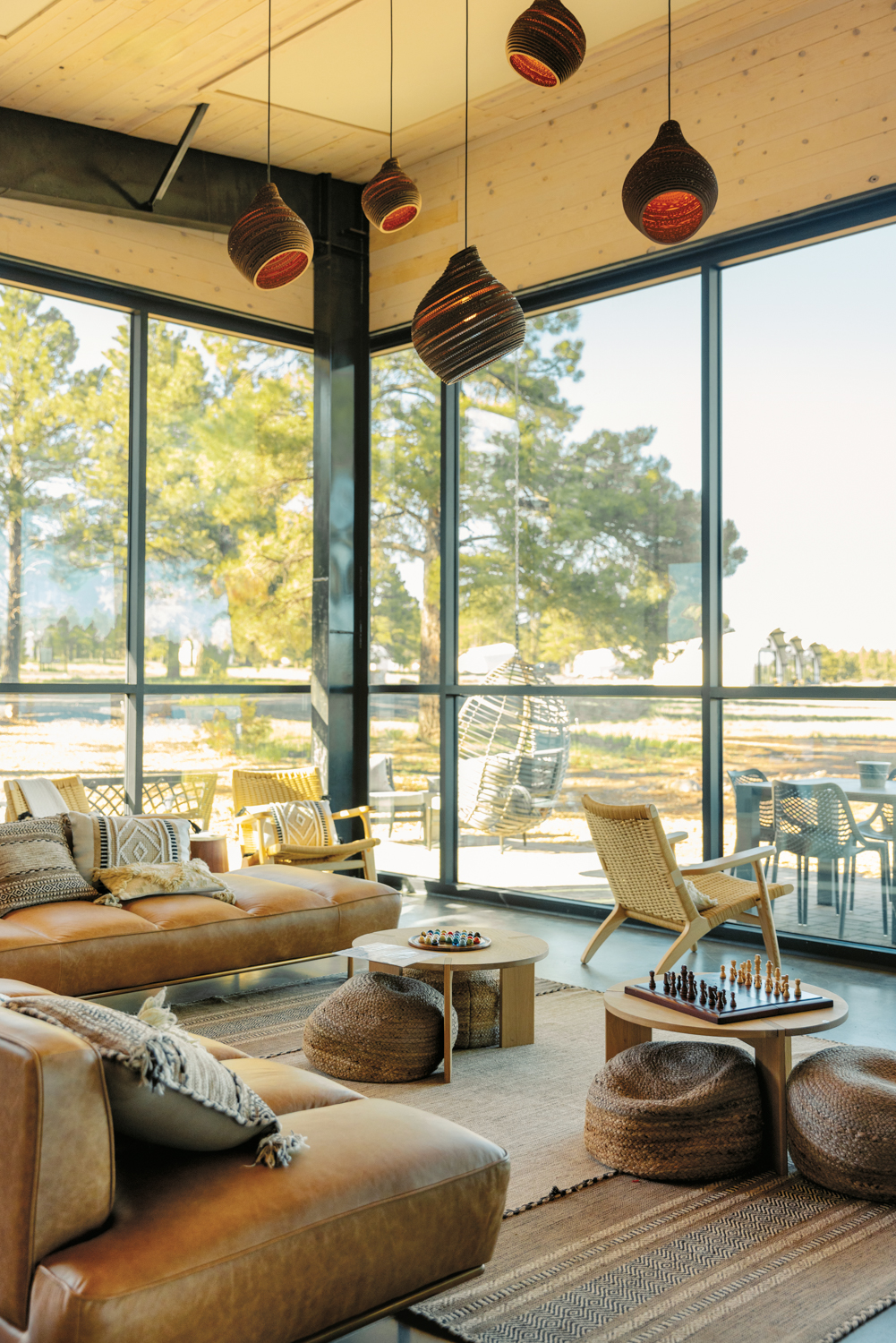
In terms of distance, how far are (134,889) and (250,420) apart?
3.65 m

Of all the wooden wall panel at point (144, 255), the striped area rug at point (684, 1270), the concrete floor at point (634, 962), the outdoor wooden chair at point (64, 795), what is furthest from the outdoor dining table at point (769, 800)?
the wooden wall panel at point (144, 255)

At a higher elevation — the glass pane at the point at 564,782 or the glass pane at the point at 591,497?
the glass pane at the point at 591,497

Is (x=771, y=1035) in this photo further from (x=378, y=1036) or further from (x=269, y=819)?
(x=269, y=819)

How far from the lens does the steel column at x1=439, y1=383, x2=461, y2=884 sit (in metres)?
6.98

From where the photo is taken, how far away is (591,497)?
248 inches

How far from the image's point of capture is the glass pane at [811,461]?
514 centimetres

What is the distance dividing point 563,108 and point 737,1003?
5.20 meters

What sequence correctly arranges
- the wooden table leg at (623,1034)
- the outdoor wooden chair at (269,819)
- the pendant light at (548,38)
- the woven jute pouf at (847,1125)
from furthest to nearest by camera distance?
the outdoor wooden chair at (269,819) < the pendant light at (548,38) < the wooden table leg at (623,1034) < the woven jute pouf at (847,1125)

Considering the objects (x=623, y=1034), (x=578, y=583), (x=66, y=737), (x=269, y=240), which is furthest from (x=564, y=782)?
(x=269, y=240)

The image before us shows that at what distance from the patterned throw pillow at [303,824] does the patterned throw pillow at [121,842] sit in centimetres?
93

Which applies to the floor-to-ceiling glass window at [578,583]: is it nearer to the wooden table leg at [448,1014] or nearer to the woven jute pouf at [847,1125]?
the wooden table leg at [448,1014]

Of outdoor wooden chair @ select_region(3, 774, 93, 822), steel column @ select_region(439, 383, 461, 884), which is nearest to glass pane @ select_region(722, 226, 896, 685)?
steel column @ select_region(439, 383, 461, 884)

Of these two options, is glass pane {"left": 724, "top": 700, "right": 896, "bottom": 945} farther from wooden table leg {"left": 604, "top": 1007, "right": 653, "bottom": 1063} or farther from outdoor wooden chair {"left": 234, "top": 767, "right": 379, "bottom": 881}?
wooden table leg {"left": 604, "top": 1007, "right": 653, "bottom": 1063}

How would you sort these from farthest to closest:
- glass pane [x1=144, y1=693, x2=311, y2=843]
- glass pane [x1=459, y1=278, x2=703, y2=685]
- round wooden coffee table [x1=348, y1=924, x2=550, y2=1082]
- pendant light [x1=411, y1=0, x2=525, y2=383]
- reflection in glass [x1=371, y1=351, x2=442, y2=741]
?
reflection in glass [x1=371, y1=351, x2=442, y2=741]
glass pane [x1=144, y1=693, x2=311, y2=843]
glass pane [x1=459, y1=278, x2=703, y2=685]
pendant light [x1=411, y1=0, x2=525, y2=383]
round wooden coffee table [x1=348, y1=924, x2=550, y2=1082]
